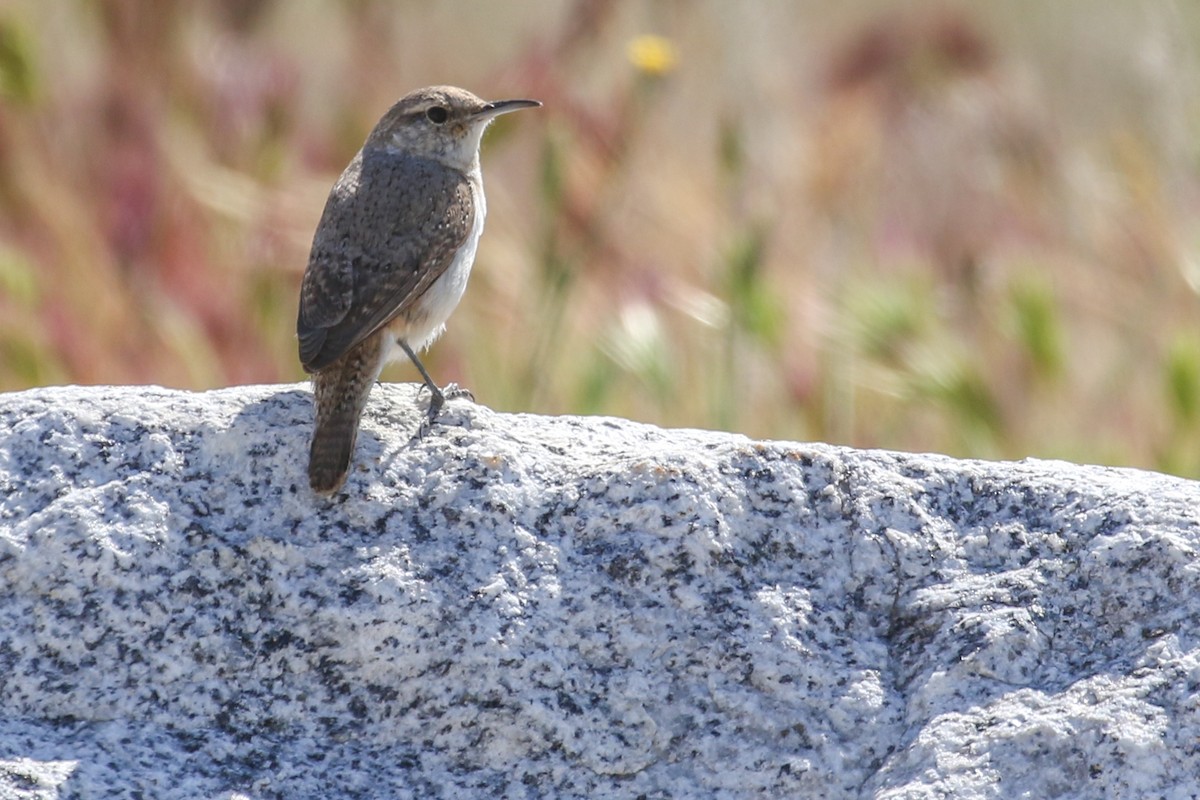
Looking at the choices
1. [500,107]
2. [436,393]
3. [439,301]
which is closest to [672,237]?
[500,107]

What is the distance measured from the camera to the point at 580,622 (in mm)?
2473

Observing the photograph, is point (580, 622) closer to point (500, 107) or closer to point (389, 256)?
point (389, 256)

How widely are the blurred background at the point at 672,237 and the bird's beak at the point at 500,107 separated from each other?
0.21 meters

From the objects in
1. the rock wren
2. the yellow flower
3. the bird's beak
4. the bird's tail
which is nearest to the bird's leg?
the rock wren

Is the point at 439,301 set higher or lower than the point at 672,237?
lower

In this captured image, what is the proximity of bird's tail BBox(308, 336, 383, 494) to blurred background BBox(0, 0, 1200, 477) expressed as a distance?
1.50 metres

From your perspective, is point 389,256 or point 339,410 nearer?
point 339,410

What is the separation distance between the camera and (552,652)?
2.43m

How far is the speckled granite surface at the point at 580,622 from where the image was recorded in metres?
2.28

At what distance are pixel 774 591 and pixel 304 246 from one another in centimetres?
293

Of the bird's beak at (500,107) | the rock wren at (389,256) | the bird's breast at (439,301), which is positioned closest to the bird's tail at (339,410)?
the rock wren at (389,256)

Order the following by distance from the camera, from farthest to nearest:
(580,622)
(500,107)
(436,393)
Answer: (500,107) → (436,393) → (580,622)

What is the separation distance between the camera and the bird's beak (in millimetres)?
4371

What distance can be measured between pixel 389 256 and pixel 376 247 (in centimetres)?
5
